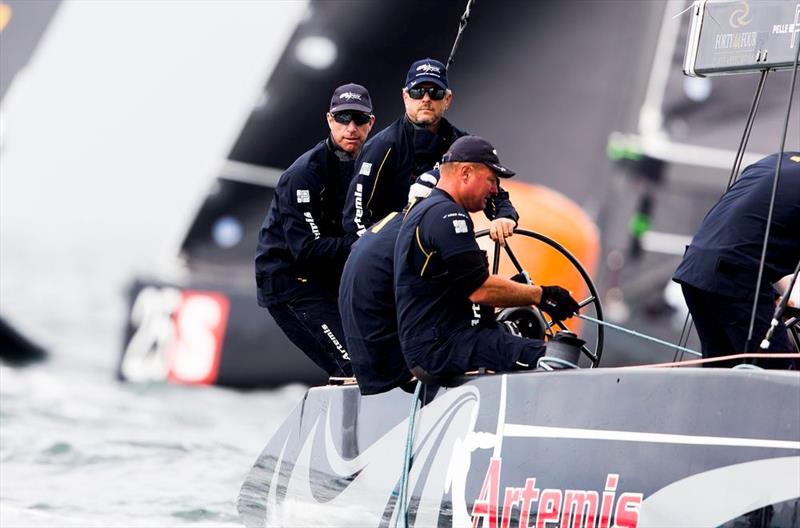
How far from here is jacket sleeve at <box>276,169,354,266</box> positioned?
6.12 m

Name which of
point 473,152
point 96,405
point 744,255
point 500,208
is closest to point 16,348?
point 96,405

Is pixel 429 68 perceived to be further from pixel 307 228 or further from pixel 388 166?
pixel 307 228

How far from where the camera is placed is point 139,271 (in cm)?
1202

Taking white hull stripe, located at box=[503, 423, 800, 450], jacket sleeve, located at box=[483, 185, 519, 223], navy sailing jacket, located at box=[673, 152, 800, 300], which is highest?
jacket sleeve, located at box=[483, 185, 519, 223]

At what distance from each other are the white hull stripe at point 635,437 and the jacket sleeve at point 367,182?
160 cm

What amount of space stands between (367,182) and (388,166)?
9cm

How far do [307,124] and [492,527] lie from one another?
7.93 metres

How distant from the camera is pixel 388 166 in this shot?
18.9ft

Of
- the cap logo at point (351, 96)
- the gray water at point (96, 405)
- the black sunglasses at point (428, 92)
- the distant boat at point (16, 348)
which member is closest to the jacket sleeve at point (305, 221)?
the cap logo at point (351, 96)

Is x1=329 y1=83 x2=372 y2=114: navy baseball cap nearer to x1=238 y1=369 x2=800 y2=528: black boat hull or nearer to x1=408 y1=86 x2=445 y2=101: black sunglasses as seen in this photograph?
x1=408 y1=86 x2=445 y2=101: black sunglasses

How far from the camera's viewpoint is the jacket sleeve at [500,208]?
5.48 meters

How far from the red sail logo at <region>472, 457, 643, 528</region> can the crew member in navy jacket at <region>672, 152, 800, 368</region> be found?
762 millimetres

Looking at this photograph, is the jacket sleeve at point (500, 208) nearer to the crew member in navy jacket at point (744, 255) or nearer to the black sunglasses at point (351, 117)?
the black sunglasses at point (351, 117)

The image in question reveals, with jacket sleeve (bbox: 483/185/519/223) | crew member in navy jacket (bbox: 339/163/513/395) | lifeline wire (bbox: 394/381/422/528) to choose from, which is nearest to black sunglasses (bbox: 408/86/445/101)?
jacket sleeve (bbox: 483/185/519/223)
